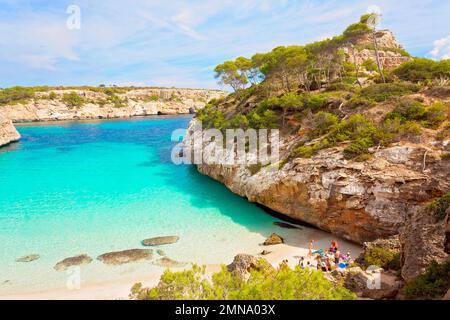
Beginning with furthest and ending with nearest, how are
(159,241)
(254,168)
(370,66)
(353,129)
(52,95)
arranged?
(52,95), (370,66), (254,168), (353,129), (159,241)

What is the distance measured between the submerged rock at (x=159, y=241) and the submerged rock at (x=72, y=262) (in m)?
2.81

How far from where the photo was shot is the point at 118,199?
66.8 ft

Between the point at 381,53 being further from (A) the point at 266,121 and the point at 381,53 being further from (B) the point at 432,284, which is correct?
(B) the point at 432,284

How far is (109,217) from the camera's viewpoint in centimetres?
1741

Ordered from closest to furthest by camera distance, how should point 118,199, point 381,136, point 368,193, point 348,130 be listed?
point 368,193
point 381,136
point 348,130
point 118,199

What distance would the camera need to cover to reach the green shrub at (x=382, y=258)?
9727 millimetres

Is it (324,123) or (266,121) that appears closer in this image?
(324,123)

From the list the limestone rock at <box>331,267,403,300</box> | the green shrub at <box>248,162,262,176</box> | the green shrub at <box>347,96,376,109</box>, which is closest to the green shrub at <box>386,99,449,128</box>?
the green shrub at <box>347,96,376,109</box>

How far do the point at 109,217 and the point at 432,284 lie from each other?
16800 mm

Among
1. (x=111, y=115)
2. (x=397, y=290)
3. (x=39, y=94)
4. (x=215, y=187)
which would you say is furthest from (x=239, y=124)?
(x=39, y=94)

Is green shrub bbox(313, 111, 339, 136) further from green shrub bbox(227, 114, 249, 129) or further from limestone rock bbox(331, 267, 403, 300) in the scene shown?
limestone rock bbox(331, 267, 403, 300)

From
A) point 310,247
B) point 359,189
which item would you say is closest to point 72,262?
point 310,247

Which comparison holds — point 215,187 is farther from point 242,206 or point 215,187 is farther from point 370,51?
point 370,51

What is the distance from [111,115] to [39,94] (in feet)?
79.1
